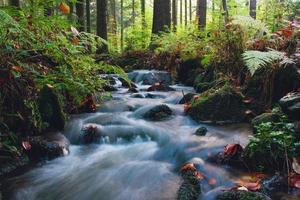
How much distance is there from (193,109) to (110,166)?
6.83 feet

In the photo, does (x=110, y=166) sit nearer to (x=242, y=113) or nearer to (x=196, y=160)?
(x=196, y=160)

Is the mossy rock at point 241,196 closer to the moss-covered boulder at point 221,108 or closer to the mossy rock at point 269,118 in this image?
the mossy rock at point 269,118

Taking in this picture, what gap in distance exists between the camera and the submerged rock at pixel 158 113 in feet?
19.6

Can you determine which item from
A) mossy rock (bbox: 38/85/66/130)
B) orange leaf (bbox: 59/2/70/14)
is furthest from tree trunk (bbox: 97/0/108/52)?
mossy rock (bbox: 38/85/66/130)

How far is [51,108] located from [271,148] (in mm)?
2838

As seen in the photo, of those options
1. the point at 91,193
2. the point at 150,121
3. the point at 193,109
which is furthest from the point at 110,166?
the point at 193,109

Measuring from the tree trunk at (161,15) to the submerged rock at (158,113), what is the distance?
798cm

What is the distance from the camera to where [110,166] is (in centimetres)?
432

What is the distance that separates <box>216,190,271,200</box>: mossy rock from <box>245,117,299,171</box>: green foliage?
706 millimetres

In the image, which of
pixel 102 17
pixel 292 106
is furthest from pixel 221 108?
pixel 102 17

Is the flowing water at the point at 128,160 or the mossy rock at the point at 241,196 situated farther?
the flowing water at the point at 128,160

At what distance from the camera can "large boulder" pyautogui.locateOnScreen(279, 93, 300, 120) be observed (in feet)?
13.7

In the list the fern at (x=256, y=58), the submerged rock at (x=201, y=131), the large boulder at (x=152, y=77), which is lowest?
the submerged rock at (x=201, y=131)

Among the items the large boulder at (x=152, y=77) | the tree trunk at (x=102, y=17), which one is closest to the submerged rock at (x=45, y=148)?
the large boulder at (x=152, y=77)
